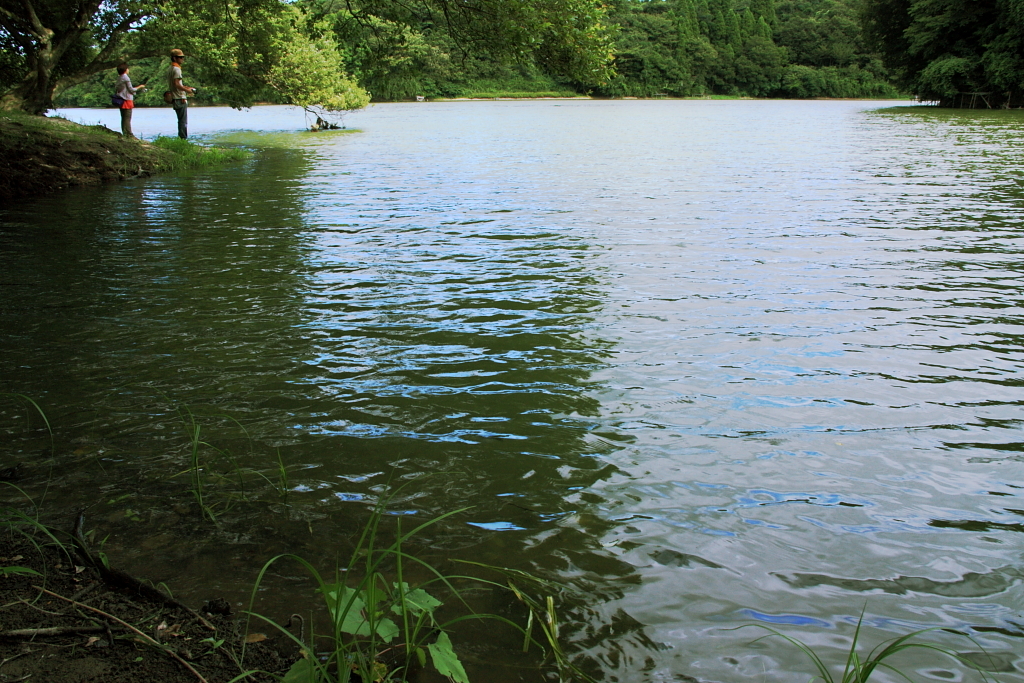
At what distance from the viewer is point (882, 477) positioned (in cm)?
399

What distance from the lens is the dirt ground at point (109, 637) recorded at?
2303 mm

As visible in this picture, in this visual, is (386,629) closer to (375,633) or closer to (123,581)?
(375,633)

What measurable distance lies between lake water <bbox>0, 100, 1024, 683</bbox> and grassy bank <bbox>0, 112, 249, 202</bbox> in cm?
465

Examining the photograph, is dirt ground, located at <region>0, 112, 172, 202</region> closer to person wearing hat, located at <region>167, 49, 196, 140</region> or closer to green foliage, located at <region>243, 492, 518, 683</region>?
person wearing hat, located at <region>167, 49, 196, 140</region>

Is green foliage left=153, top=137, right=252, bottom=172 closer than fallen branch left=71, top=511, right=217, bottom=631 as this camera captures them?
No

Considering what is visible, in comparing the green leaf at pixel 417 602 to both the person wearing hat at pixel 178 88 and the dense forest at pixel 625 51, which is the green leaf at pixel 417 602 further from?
the person wearing hat at pixel 178 88

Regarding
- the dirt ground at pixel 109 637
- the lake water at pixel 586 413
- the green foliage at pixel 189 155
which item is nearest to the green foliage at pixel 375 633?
the dirt ground at pixel 109 637

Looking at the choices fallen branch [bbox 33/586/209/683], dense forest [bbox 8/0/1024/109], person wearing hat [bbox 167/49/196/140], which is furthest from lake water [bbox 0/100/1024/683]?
person wearing hat [bbox 167/49/196/140]

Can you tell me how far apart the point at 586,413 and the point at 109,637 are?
123 inches

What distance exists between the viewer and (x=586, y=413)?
487 cm

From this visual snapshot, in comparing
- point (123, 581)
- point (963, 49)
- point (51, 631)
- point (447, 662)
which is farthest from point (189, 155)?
point (963, 49)

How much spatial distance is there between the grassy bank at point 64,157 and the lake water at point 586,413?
4.65 meters

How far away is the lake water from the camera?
3076 millimetres

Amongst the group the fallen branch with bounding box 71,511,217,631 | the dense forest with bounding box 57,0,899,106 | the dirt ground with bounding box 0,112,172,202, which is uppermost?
the dense forest with bounding box 57,0,899,106
